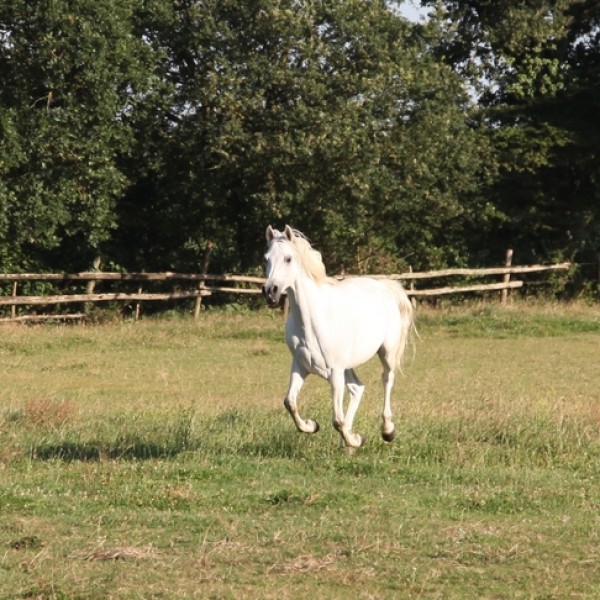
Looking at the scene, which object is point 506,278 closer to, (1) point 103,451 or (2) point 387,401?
(2) point 387,401

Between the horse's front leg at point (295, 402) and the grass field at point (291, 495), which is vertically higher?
the horse's front leg at point (295, 402)

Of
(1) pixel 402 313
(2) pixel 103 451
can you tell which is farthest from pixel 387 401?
(2) pixel 103 451

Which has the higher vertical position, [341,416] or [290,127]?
[290,127]

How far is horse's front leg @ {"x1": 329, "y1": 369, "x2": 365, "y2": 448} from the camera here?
11219 mm

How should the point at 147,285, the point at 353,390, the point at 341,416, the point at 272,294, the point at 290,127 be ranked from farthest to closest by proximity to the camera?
1. the point at 147,285
2. the point at 290,127
3. the point at 353,390
4. the point at 341,416
5. the point at 272,294

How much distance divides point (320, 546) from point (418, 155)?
22465 millimetres

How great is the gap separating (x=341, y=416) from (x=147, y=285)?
A: 1995cm

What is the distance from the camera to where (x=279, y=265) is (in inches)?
436

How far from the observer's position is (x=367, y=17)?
94.9 ft

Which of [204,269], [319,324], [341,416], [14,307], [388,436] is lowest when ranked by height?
[14,307]

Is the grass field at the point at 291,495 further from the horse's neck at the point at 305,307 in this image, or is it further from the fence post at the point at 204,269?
the fence post at the point at 204,269

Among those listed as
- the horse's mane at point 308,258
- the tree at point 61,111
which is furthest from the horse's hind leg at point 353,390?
the tree at point 61,111

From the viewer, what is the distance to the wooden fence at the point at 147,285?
2784 cm

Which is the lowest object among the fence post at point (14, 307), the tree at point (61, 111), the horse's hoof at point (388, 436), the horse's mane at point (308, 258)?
the fence post at point (14, 307)
